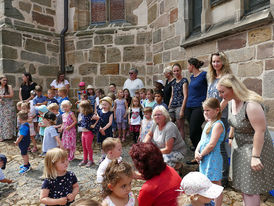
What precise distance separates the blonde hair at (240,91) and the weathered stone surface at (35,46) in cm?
690

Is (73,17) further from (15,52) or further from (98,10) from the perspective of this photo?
(15,52)

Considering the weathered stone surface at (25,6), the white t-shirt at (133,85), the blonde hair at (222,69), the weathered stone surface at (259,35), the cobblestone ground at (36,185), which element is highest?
the weathered stone surface at (25,6)

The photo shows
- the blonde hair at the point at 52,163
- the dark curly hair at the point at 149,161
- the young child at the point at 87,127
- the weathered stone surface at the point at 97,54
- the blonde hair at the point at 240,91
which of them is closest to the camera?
the dark curly hair at the point at 149,161

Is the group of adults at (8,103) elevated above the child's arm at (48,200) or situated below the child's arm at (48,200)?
above

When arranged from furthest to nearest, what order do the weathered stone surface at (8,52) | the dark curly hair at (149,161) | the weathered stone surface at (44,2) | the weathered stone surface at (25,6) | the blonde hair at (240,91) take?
the weathered stone surface at (44,2), the weathered stone surface at (25,6), the weathered stone surface at (8,52), the blonde hair at (240,91), the dark curly hair at (149,161)

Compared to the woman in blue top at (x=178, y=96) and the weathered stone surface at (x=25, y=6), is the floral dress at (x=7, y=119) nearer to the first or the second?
Answer: the weathered stone surface at (x=25, y=6)

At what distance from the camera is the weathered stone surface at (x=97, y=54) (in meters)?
7.88

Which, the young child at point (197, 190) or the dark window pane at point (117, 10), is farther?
the dark window pane at point (117, 10)

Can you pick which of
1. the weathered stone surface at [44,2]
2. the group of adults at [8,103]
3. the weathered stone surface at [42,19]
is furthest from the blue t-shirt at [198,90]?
the weathered stone surface at [44,2]

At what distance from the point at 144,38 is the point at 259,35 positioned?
14.1 ft

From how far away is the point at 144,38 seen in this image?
7.46 meters

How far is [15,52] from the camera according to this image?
23.1 ft

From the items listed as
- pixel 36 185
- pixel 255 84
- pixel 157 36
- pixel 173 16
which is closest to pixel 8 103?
pixel 36 185

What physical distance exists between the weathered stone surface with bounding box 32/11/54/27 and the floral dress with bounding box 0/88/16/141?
9.27ft
